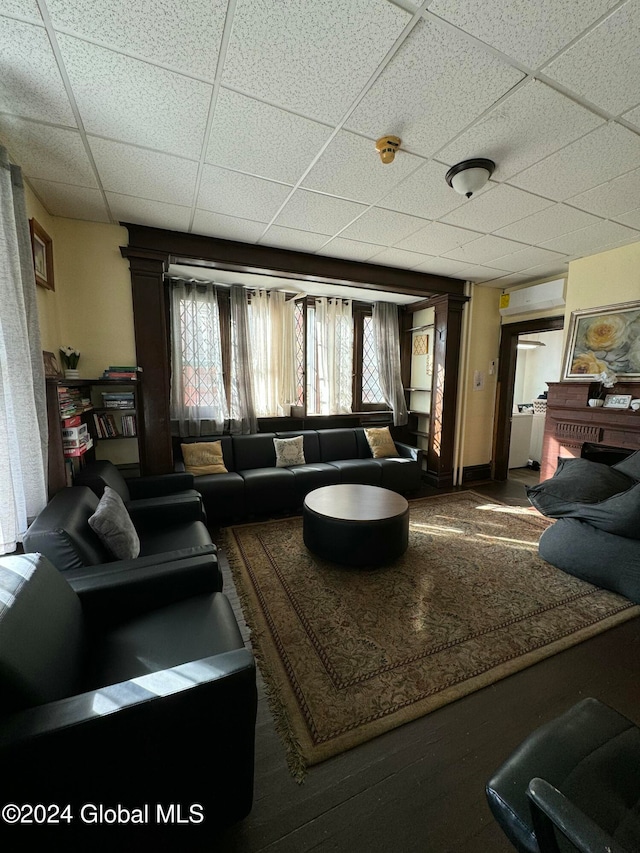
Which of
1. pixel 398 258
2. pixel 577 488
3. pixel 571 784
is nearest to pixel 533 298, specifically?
pixel 398 258

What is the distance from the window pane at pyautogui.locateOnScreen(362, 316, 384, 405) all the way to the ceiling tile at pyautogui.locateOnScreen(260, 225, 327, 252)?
182 centimetres

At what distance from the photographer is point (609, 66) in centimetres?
135

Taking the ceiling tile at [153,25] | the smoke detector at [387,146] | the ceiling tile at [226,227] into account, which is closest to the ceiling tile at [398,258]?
the ceiling tile at [226,227]

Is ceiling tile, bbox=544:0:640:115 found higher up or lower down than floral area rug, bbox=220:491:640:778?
higher up

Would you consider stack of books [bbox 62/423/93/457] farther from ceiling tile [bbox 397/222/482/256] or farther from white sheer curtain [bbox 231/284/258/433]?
ceiling tile [bbox 397/222/482/256]

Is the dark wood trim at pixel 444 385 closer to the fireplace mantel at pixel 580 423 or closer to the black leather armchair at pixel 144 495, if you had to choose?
the fireplace mantel at pixel 580 423

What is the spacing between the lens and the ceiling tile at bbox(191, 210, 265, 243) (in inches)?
106

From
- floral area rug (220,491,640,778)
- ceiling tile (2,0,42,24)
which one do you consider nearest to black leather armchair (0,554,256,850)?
floral area rug (220,491,640,778)

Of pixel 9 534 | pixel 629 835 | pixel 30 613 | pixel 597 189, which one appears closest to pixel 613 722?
pixel 629 835

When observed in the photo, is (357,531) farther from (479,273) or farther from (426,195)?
(479,273)

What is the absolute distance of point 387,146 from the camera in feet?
5.80

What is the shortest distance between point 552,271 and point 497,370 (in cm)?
131

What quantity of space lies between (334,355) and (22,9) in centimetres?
378

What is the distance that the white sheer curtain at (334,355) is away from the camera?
182 inches
